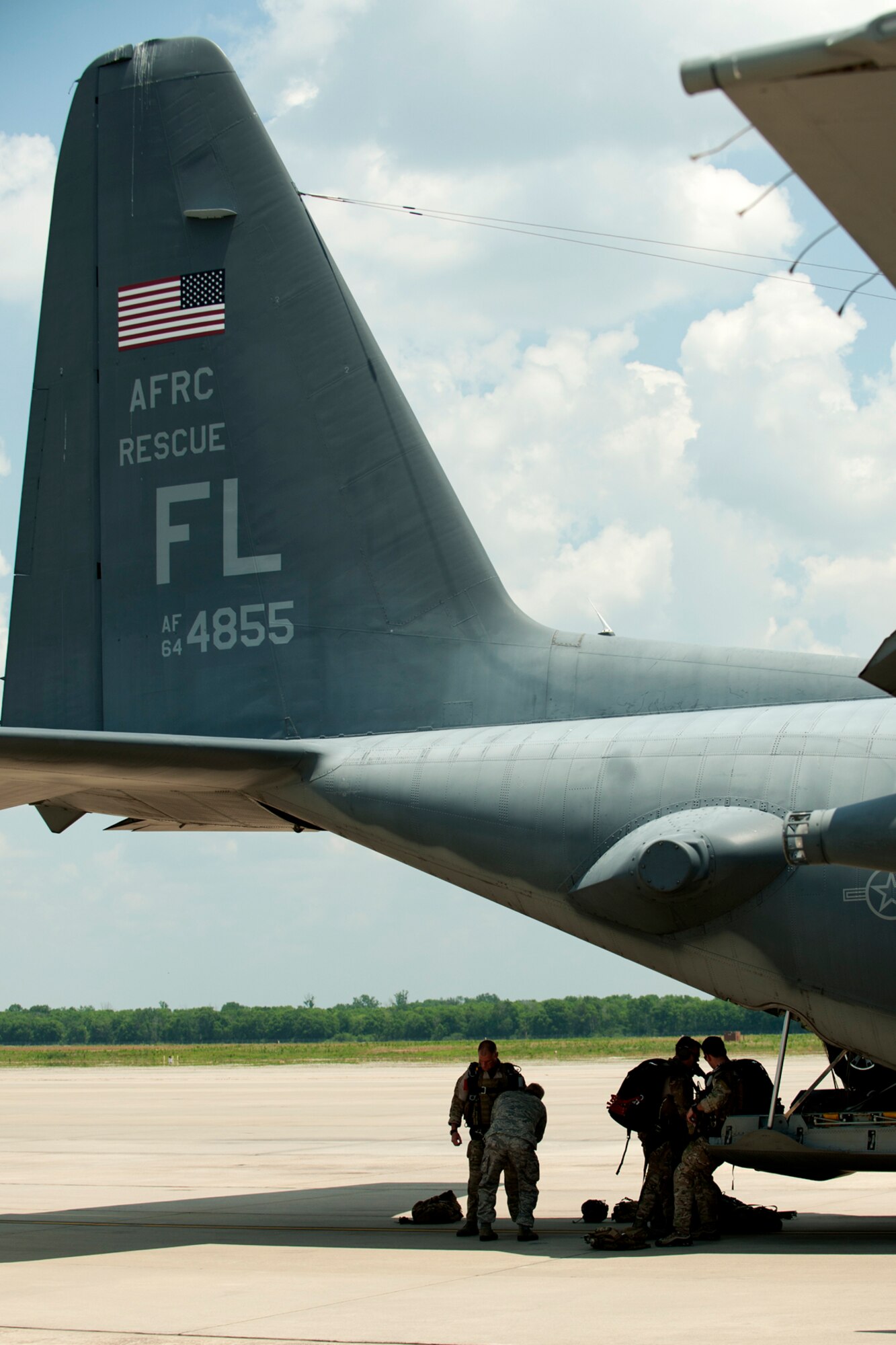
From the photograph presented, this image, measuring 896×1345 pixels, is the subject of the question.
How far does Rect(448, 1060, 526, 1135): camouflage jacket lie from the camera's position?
480 inches

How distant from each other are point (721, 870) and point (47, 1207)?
851 cm

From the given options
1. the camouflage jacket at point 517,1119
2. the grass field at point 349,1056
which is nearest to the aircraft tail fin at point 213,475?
the camouflage jacket at point 517,1119

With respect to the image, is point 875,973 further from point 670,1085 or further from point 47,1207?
point 47,1207

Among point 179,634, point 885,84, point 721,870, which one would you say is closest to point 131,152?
point 179,634

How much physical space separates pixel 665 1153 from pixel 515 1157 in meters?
1.12

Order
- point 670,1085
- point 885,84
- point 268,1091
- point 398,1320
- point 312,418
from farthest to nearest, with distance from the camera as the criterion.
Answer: point 268,1091
point 312,418
point 670,1085
point 398,1320
point 885,84

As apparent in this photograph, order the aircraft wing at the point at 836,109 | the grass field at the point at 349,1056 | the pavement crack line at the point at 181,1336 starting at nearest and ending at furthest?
the aircraft wing at the point at 836,109 → the pavement crack line at the point at 181,1336 → the grass field at the point at 349,1056

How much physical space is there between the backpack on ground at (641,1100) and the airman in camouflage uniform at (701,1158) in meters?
0.33

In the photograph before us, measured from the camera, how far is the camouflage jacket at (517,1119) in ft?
38.3

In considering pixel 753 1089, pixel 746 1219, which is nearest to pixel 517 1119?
pixel 753 1089

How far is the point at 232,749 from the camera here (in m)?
12.4

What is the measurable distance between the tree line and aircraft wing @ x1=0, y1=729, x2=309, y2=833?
383ft

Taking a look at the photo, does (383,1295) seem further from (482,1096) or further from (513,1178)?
(482,1096)

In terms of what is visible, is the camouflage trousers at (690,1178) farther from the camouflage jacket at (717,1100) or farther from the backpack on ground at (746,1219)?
the backpack on ground at (746,1219)
